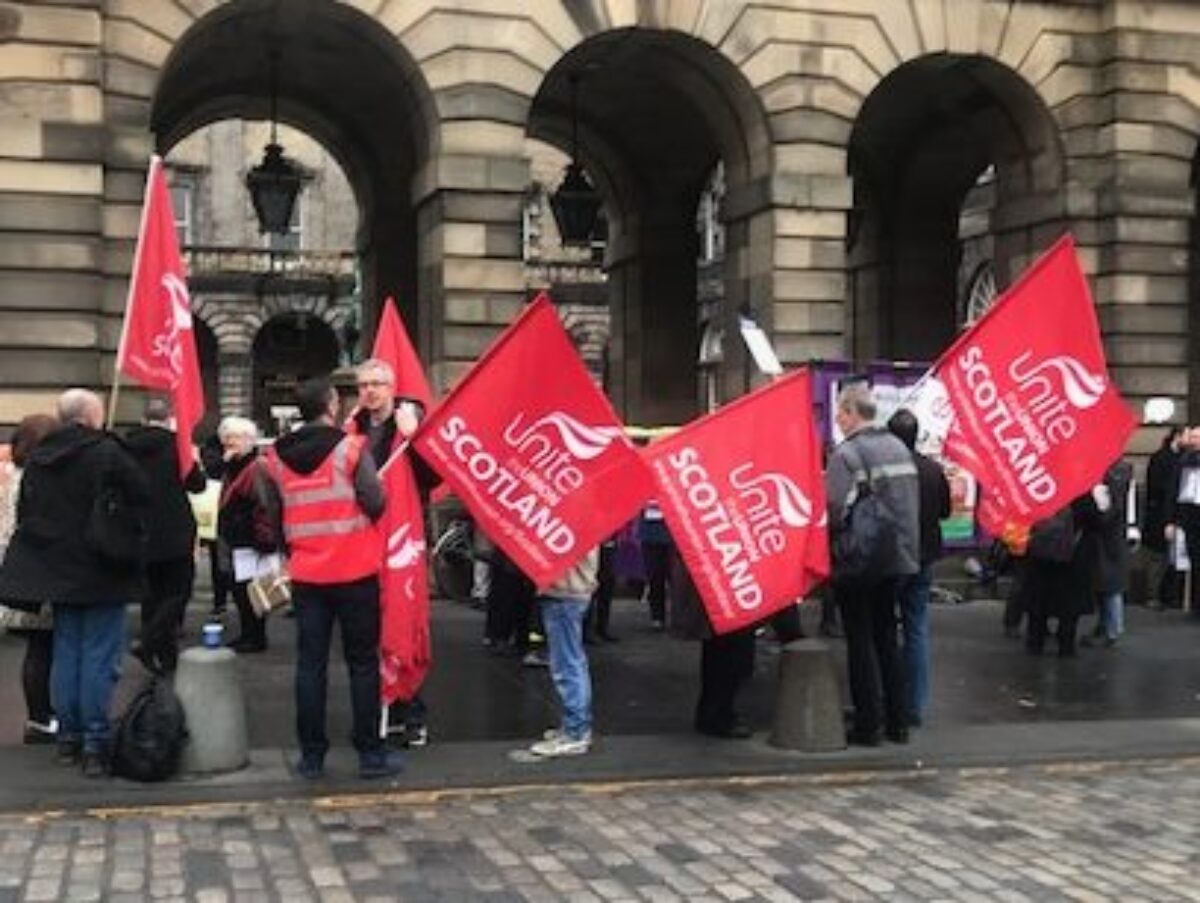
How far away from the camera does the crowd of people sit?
292 inches

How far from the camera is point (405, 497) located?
26.0ft

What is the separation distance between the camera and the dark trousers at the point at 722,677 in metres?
8.61

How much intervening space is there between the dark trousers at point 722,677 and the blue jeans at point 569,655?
85cm

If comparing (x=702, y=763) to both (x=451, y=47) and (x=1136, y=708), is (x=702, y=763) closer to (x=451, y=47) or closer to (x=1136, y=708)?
(x=1136, y=708)

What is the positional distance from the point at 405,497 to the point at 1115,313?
11040 mm

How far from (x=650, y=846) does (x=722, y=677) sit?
2.17m

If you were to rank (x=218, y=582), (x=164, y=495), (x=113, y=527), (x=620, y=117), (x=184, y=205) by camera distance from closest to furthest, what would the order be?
(x=113, y=527)
(x=164, y=495)
(x=218, y=582)
(x=620, y=117)
(x=184, y=205)

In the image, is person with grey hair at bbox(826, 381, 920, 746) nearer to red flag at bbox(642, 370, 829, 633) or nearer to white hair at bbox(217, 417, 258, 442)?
red flag at bbox(642, 370, 829, 633)

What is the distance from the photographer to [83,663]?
24.9ft

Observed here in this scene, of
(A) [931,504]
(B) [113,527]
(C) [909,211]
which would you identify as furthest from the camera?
(C) [909,211]

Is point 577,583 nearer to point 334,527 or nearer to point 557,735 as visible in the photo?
point 557,735

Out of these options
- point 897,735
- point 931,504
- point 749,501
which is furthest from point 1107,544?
point 749,501

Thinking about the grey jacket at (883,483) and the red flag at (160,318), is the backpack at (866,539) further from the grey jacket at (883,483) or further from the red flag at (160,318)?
the red flag at (160,318)

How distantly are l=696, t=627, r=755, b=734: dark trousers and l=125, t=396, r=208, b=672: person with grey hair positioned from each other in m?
3.13
